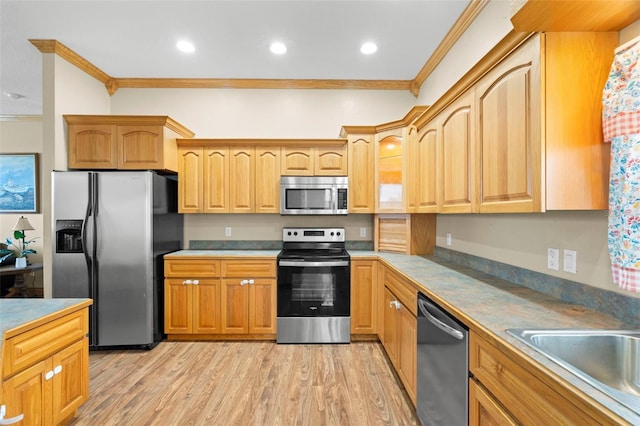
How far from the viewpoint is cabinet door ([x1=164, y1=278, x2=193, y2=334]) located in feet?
10.00

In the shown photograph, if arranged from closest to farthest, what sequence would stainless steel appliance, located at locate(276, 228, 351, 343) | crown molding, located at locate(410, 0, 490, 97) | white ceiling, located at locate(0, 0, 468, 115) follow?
crown molding, located at locate(410, 0, 490, 97)
white ceiling, located at locate(0, 0, 468, 115)
stainless steel appliance, located at locate(276, 228, 351, 343)

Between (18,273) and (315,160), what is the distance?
13.9 feet

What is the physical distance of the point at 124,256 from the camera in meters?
2.82

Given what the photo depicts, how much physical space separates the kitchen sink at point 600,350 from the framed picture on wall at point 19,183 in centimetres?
616

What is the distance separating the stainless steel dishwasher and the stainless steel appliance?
1265 mm

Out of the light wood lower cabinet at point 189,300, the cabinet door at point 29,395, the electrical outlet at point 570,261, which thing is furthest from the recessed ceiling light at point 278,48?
the cabinet door at point 29,395

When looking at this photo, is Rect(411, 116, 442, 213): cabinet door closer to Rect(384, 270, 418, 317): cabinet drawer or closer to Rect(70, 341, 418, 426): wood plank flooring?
Rect(384, 270, 418, 317): cabinet drawer

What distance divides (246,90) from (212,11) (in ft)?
4.15

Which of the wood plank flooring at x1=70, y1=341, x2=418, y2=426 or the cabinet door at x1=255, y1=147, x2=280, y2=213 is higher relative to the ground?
the cabinet door at x1=255, y1=147, x2=280, y2=213

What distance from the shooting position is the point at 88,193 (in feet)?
9.16

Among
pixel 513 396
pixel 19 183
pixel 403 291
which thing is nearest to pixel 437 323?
pixel 513 396

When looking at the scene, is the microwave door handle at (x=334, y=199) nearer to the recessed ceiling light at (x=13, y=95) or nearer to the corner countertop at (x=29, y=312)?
the corner countertop at (x=29, y=312)

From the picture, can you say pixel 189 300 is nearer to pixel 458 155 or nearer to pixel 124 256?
pixel 124 256

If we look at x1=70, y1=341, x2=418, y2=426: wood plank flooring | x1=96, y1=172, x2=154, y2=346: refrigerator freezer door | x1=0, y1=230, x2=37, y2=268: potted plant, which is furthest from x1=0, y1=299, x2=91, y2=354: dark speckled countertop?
x1=0, y1=230, x2=37, y2=268: potted plant
